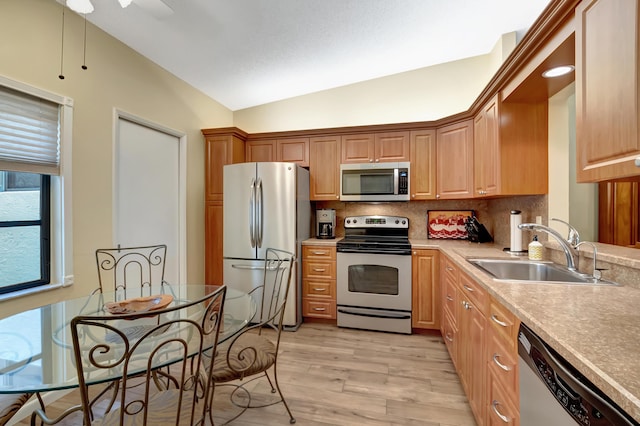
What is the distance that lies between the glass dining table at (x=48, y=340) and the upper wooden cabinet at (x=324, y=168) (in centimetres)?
186

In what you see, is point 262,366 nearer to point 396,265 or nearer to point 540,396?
point 540,396

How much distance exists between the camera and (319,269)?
323 centimetres

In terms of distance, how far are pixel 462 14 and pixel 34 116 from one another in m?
3.23

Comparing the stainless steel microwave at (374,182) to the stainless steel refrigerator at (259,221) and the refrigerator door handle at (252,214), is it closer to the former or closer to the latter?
the stainless steel refrigerator at (259,221)

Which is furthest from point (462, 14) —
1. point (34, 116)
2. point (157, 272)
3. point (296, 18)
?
point (157, 272)

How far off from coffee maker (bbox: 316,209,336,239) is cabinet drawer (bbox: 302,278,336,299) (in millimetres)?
570

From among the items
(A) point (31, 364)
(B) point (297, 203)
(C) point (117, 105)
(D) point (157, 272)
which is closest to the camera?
(A) point (31, 364)

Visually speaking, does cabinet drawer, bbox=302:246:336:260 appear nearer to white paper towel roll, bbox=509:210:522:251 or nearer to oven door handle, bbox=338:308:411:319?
oven door handle, bbox=338:308:411:319

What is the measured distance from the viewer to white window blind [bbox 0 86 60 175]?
1758 mm

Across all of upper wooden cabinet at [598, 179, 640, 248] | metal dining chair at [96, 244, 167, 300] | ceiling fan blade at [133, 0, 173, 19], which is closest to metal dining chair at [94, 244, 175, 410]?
metal dining chair at [96, 244, 167, 300]

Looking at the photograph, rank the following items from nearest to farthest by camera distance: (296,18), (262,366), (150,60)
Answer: (262,366), (296,18), (150,60)

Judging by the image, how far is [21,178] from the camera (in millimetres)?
1886

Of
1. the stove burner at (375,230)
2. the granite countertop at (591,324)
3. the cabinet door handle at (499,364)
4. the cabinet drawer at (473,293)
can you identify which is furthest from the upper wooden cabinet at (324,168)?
the cabinet door handle at (499,364)

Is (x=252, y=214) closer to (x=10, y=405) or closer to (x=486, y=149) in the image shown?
(x=10, y=405)
